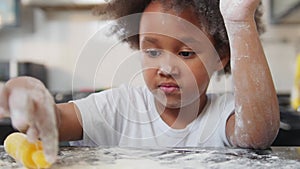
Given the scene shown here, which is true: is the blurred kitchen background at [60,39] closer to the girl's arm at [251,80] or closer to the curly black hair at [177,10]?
the curly black hair at [177,10]

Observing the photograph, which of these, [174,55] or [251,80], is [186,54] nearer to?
[174,55]

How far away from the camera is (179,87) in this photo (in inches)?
26.5

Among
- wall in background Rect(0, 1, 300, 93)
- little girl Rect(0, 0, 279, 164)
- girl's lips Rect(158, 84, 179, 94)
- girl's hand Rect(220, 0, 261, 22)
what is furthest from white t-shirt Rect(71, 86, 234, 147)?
wall in background Rect(0, 1, 300, 93)

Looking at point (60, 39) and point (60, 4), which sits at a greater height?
point (60, 4)

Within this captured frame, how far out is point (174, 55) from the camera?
2.19 feet

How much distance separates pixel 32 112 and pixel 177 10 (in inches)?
15.1

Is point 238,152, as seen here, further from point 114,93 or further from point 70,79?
point 70,79

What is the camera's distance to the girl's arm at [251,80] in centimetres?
56

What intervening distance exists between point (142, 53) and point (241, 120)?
0.24m

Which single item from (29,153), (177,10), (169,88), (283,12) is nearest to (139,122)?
(169,88)

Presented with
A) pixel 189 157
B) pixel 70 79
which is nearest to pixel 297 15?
pixel 70 79

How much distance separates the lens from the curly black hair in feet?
2.32

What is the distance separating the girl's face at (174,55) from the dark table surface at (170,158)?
0.58 ft

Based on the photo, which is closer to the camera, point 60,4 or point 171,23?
point 171,23
